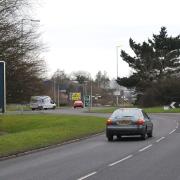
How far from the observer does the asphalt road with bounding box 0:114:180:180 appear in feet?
46.5

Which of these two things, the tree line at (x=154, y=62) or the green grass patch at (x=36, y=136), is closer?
the green grass patch at (x=36, y=136)

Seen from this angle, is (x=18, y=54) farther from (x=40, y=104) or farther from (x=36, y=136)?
(x=40, y=104)

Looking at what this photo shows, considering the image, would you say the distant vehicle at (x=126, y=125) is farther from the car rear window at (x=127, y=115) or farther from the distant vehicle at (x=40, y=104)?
Answer: the distant vehicle at (x=40, y=104)

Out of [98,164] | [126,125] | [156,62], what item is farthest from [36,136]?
[156,62]

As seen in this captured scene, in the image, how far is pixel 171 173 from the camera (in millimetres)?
14383

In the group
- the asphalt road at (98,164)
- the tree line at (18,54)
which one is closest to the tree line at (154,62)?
the tree line at (18,54)

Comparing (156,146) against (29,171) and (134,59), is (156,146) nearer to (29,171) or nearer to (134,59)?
(29,171)

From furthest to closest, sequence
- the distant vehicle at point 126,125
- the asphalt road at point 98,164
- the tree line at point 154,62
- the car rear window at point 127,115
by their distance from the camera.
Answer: the tree line at point 154,62, the car rear window at point 127,115, the distant vehicle at point 126,125, the asphalt road at point 98,164

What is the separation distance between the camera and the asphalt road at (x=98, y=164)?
1417 centimetres

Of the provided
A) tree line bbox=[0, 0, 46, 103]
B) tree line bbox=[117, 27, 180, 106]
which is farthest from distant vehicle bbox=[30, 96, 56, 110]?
tree line bbox=[0, 0, 46, 103]

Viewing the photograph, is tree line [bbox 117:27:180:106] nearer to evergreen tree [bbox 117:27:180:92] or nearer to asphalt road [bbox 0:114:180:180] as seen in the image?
evergreen tree [bbox 117:27:180:92]

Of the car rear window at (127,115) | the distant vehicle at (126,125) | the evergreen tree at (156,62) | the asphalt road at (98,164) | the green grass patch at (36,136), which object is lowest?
the asphalt road at (98,164)

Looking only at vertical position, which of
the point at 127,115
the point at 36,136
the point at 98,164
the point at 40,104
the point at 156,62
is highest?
the point at 156,62

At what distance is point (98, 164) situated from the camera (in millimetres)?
16953
